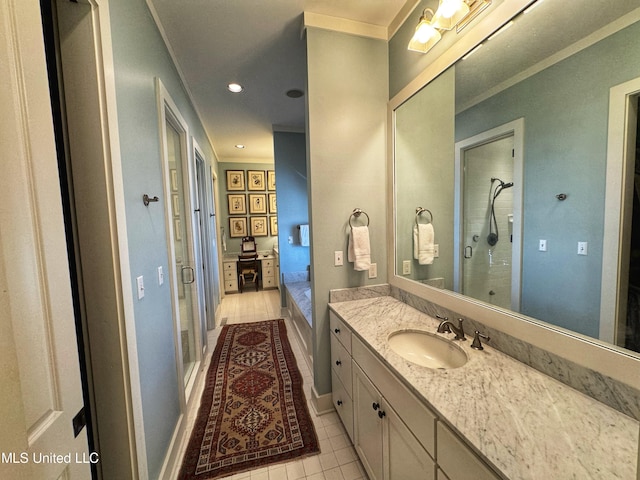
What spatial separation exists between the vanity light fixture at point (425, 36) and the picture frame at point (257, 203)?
432 centimetres

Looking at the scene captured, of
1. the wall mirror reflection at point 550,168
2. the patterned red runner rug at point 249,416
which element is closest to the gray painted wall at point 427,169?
the wall mirror reflection at point 550,168

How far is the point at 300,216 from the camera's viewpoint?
3824 millimetres

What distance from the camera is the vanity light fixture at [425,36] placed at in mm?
1342

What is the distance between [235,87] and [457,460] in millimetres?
3009

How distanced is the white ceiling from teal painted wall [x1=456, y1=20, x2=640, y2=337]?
3.61 ft

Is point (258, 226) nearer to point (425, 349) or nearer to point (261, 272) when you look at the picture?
point (261, 272)

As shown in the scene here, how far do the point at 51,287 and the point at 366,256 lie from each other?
1.55 metres

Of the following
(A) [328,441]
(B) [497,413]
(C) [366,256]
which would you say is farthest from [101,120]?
(A) [328,441]

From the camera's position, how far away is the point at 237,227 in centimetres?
529

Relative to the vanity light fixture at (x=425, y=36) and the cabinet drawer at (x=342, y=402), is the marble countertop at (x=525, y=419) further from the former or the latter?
the vanity light fixture at (x=425, y=36)

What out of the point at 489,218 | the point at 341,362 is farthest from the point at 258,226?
the point at 489,218

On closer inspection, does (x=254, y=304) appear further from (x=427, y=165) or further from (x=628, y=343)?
(x=628, y=343)

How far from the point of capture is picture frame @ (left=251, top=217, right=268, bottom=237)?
539cm

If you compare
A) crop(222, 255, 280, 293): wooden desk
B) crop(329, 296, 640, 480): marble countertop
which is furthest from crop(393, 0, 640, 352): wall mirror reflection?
crop(222, 255, 280, 293): wooden desk
